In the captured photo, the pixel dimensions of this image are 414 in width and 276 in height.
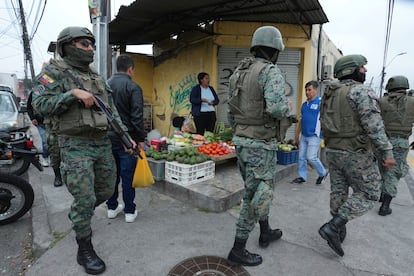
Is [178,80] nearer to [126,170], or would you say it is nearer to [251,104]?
→ [126,170]

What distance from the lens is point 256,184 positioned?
2547 millimetres

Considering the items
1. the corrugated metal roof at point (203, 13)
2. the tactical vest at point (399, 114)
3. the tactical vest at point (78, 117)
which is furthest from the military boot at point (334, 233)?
the corrugated metal roof at point (203, 13)

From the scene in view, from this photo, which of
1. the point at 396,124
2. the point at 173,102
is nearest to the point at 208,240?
A: the point at 396,124

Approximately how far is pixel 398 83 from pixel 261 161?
9.25ft

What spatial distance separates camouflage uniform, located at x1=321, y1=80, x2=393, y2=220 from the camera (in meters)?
2.58

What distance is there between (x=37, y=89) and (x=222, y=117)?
5.83m

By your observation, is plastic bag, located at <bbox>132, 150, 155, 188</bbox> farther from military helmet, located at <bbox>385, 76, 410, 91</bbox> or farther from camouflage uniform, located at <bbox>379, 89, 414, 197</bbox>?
military helmet, located at <bbox>385, 76, 410, 91</bbox>

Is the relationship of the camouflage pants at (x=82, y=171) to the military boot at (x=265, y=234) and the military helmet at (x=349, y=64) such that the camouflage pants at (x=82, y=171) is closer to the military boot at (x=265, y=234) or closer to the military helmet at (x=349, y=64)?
the military boot at (x=265, y=234)

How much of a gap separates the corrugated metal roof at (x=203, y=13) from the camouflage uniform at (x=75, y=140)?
4348 mm

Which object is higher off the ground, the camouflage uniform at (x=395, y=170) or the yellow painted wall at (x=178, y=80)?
the yellow painted wall at (x=178, y=80)

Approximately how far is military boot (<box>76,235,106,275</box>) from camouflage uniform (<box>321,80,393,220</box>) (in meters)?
2.39

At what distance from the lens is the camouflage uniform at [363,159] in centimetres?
258

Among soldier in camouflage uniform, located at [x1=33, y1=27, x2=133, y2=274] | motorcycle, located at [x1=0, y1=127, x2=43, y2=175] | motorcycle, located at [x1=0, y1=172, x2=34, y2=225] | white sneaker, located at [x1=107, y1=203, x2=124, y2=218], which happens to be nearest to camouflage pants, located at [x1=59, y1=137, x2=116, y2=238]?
soldier in camouflage uniform, located at [x1=33, y1=27, x2=133, y2=274]

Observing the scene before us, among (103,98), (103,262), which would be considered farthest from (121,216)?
(103,98)
